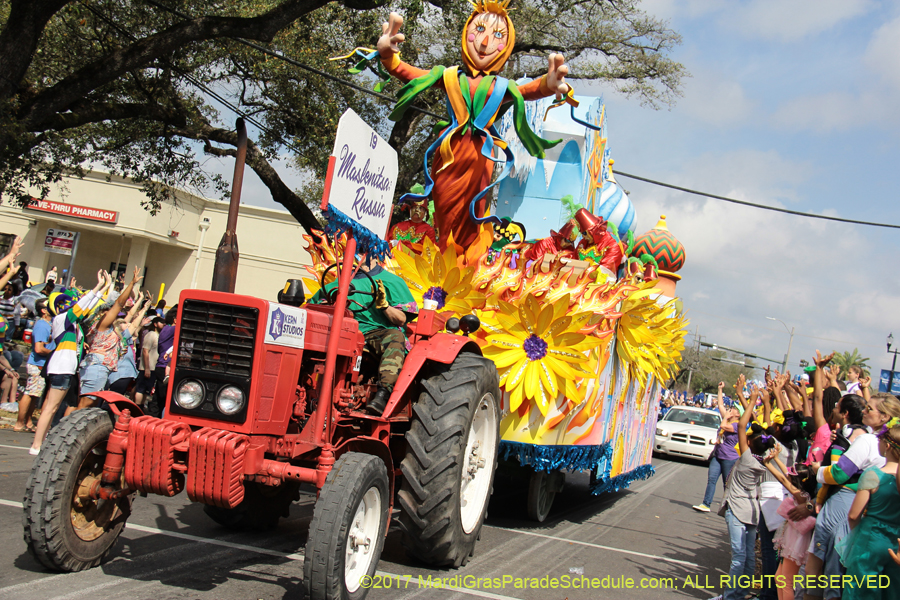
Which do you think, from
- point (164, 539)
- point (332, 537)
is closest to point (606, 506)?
point (164, 539)

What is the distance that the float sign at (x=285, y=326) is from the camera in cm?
374

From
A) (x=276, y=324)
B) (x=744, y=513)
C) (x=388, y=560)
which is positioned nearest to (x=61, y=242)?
(x=388, y=560)

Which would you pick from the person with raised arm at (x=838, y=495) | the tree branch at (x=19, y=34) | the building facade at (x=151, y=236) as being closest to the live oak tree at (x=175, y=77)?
the tree branch at (x=19, y=34)

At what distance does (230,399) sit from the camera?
146 inches

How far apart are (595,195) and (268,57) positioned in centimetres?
683

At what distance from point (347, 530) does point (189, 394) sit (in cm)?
114

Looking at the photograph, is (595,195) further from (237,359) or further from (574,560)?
(237,359)

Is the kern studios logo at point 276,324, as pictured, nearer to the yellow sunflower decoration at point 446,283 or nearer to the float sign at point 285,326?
the float sign at point 285,326

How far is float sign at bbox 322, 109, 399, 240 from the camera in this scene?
382 cm

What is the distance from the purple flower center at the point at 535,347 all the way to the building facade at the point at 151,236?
2363 centimetres

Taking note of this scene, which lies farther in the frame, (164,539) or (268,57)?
(268,57)

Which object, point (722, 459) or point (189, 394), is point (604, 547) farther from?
point (722, 459)

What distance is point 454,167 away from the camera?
7273 millimetres

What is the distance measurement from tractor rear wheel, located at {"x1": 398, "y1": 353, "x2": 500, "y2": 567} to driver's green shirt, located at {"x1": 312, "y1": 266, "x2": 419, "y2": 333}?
55 centimetres
